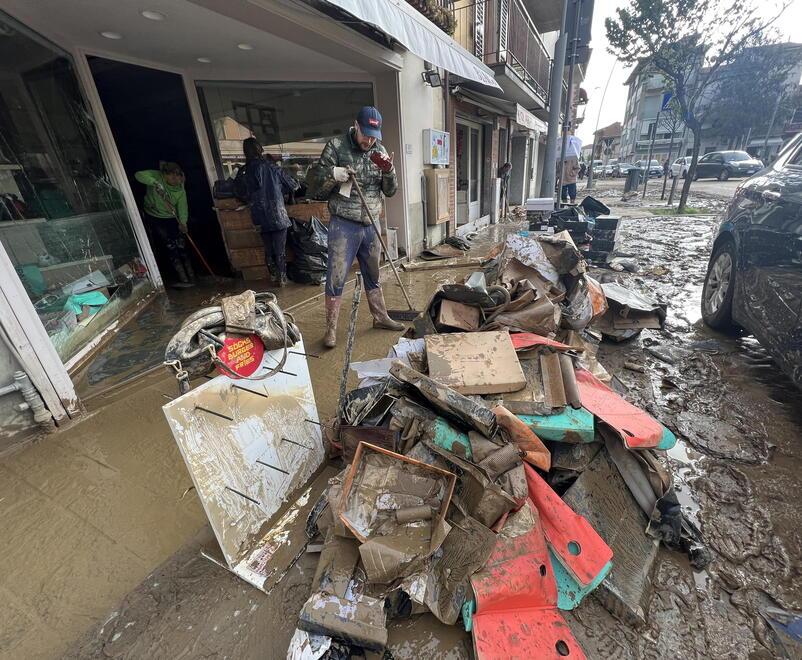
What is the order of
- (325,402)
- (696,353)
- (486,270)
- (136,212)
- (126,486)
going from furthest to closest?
1. (136,212)
2. (486,270)
3. (696,353)
4. (325,402)
5. (126,486)

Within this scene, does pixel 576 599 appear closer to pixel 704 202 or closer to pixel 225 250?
pixel 225 250

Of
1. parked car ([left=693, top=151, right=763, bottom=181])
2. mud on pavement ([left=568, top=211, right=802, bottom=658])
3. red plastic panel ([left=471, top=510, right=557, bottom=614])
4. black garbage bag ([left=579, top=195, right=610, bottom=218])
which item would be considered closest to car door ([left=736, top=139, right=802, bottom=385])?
mud on pavement ([left=568, top=211, right=802, bottom=658])

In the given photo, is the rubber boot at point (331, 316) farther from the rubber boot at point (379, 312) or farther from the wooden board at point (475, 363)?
the wooden board at point (475, 363)

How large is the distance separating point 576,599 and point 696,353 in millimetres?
2802

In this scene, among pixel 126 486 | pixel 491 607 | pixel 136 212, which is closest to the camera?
pixel 491 607

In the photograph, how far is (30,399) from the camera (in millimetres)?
2182

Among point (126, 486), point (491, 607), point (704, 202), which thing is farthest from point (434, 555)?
point (704, 202)

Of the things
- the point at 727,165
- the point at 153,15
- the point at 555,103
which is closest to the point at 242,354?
the point at 153,15

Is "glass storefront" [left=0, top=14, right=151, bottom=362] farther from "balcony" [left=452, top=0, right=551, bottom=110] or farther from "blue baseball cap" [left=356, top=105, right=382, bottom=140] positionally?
"balcony" [left=452, top=0, right=551, bottom=110]

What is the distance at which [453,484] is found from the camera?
4.74ft

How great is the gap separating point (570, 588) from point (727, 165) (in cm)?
2729

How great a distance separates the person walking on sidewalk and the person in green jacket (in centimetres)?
282

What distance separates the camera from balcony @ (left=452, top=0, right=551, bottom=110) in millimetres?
6973

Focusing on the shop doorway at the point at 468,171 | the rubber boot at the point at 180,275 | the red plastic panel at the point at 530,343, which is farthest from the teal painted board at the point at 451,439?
the shop doorway at the point at 468,171
